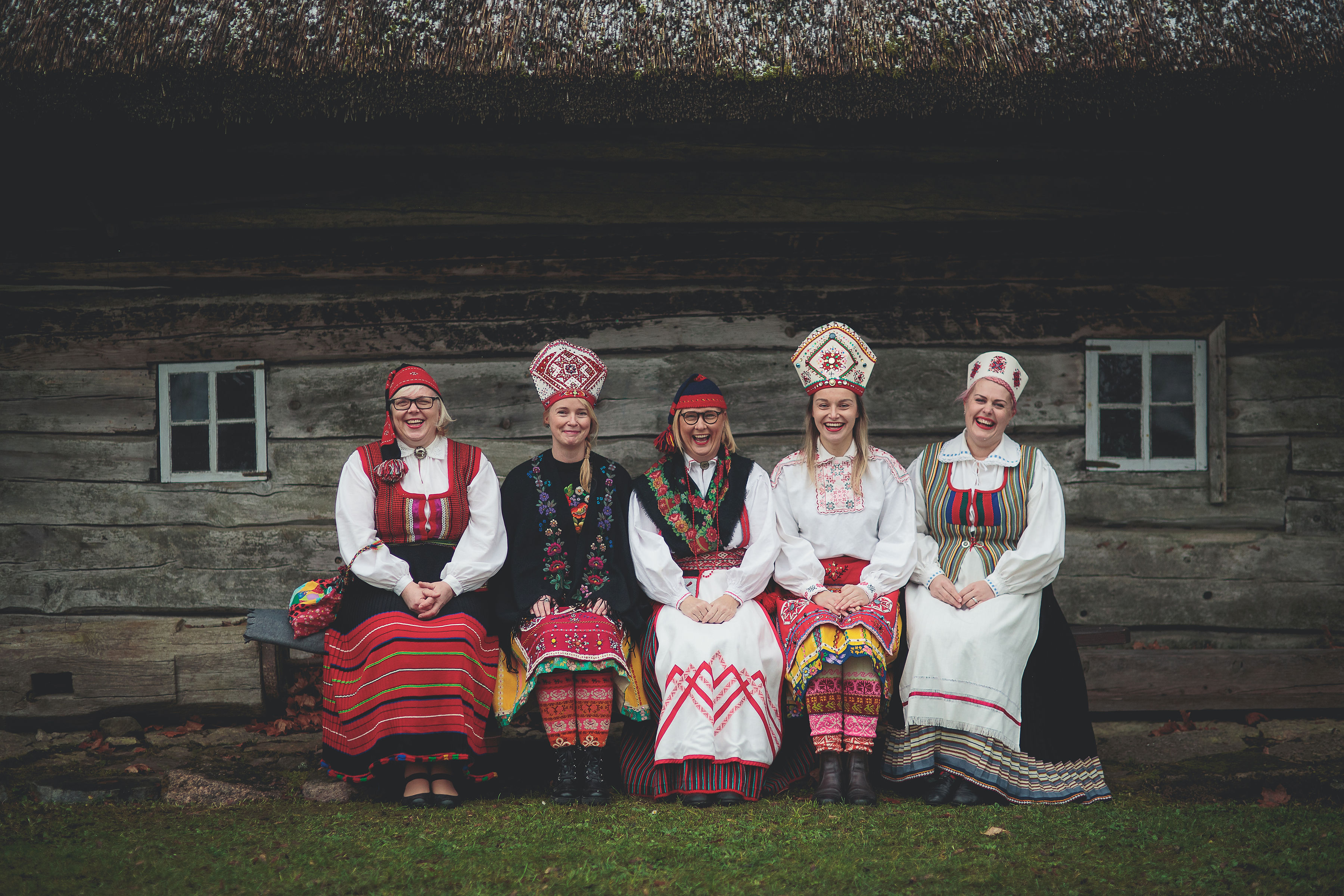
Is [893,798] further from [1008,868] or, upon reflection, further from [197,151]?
[197,151]

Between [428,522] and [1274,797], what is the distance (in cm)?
334

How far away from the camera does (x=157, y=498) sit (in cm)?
510

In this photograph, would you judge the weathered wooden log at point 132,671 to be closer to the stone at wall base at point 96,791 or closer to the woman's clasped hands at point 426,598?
the stone at wall base at point 96,791

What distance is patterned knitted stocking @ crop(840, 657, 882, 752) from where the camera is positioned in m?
3.73

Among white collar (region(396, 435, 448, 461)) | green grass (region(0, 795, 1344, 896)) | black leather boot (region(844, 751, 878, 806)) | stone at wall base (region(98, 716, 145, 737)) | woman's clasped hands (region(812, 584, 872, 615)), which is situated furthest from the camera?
stone at wall base (region(98, 716, 145, 737))

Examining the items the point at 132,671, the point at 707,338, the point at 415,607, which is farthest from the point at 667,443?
the point at 132,671

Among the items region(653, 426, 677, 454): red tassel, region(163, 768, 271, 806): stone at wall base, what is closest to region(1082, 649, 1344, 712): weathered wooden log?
region(653, 426, 677, 454): red tassel

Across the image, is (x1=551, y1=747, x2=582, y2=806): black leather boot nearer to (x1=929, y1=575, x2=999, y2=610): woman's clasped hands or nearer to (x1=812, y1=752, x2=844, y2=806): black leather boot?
(x1=812, y1=752, x2=844, y2=806): black leather boot

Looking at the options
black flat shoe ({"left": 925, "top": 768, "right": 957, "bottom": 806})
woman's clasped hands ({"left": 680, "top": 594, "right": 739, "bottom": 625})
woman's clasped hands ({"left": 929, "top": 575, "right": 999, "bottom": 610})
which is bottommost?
black flat shoe ({"left": 925, "top": 768, "right": 957, "bottom": 806})

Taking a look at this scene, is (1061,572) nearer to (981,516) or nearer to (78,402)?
(981,516)

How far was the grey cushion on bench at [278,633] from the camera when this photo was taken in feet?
13.4

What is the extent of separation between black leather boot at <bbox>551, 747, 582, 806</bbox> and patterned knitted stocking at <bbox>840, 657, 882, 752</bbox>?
992 millimetres

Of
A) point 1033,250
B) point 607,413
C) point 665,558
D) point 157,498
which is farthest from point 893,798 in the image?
point 157,498

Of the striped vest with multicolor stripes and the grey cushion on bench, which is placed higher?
the striped vest with multicolor stripes
